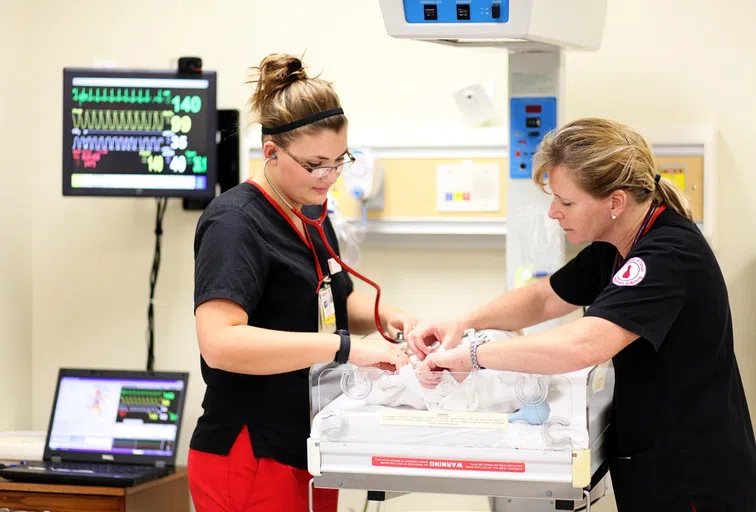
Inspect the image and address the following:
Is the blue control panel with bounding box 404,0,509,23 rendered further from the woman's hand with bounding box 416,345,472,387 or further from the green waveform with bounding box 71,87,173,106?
the green waveform with bounding box 71,87,173,106

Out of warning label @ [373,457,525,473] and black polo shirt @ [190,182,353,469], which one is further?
black polo shirt @ [190,182,353,469]

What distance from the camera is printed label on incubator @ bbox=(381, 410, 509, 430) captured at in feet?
5.48

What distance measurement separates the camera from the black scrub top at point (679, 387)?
1707mm

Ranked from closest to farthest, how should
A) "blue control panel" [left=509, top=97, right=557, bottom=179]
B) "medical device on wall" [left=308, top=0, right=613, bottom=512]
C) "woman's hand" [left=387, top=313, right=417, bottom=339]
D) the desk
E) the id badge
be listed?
"medical device on wall" [left=308, top=0, right=613, bottom=512]
the id badge
"woman's hand" [left=387, top=313, right=417, bottom=339]
"blue control panel" [left=509, top=97, right=557, bottom=179]
the desk

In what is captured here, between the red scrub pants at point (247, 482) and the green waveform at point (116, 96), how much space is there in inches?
58.8

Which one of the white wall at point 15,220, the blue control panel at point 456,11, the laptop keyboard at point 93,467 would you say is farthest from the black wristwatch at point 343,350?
the white wall at point 15,220

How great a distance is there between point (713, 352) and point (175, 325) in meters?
2.15

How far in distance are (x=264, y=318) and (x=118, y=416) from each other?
134cm

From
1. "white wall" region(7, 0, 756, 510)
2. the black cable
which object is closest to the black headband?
"white wall" region(7, 0, 756, 510)

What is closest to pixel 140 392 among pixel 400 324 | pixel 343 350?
pixel 400 324

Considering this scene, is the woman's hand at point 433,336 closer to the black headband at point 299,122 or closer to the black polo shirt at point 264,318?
the black polo shirt at point 264,318

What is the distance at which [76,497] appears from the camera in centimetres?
283

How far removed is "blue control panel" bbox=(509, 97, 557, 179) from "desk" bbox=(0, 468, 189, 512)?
59.4 inches

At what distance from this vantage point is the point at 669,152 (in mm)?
2965
